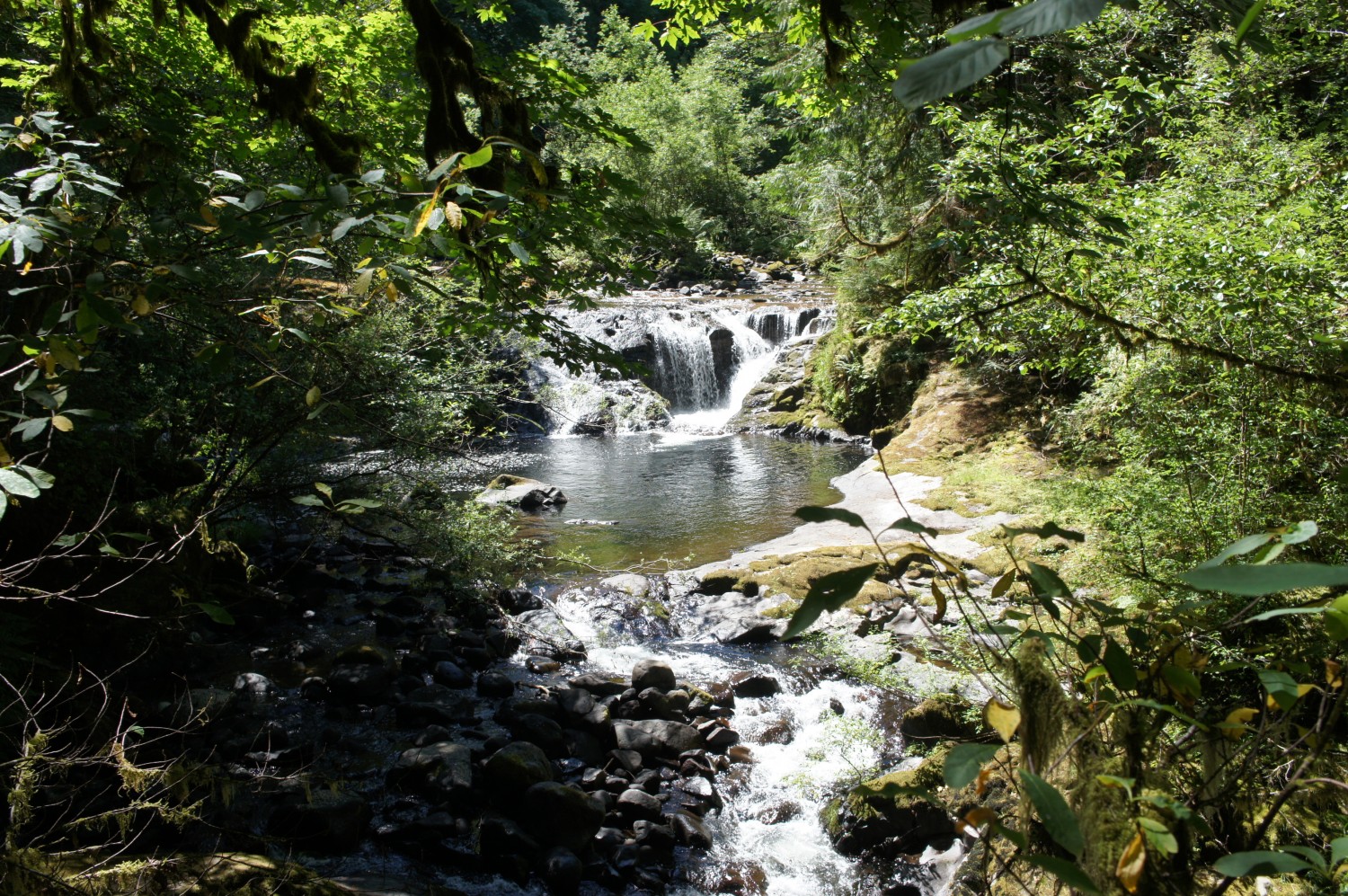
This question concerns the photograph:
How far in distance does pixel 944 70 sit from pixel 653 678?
5.55 metres

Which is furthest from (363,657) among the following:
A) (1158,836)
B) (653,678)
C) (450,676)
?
(1158,836)

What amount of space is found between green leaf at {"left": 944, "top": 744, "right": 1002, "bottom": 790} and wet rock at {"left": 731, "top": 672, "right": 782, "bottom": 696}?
5216 millimetres

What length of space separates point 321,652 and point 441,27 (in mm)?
4939

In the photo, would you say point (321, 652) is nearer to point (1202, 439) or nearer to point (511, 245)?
point (511, 245)

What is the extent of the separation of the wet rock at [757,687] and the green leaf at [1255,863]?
5.23m

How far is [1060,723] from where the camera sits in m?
1.27

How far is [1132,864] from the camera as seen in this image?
37.8 inches

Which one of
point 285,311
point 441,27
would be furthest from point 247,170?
point 441,27

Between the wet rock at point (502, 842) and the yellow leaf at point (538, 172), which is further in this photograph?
the wet rock at point (502, 842)

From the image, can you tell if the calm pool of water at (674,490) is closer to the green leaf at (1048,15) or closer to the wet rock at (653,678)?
the wet rock at (653,678)

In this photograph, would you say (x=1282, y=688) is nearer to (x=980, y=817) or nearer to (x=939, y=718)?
(x=980, y=817)

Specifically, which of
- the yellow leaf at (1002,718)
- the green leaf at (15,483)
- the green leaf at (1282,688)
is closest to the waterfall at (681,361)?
the green leaf at (15,483)

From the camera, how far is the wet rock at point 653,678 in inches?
225

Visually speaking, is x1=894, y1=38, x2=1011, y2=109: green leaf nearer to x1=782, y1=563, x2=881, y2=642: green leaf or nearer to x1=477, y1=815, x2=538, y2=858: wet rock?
x1=782, y1=563, x2=881, y2=642: green leaf
